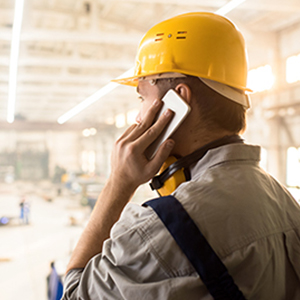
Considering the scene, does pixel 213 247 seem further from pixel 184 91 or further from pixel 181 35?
pixel 181 35

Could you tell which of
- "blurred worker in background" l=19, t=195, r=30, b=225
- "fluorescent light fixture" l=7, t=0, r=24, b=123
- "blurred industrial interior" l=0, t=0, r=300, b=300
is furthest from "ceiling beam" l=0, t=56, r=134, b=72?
A: "blurred worker in background" l=19, t=195, r=30, b=225

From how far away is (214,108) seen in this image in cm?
90

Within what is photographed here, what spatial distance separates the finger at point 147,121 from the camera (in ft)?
3.05

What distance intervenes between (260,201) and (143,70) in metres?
0.51

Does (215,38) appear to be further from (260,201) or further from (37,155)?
(37,155)

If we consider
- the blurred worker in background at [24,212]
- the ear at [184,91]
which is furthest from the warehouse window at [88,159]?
the ear at [184,91]

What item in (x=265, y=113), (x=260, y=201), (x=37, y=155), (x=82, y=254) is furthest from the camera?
(x=37, y=155)

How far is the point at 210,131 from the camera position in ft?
2.97

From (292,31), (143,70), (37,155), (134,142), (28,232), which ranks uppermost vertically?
(292,31)

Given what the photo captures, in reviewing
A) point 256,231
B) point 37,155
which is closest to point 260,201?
point 256,231

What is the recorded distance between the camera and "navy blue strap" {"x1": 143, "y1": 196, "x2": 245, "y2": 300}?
2.13 feet

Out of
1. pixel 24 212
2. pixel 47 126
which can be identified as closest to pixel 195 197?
pixel 47 126

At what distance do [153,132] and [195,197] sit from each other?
249 mm

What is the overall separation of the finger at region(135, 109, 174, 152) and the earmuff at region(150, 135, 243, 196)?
0.08 m
